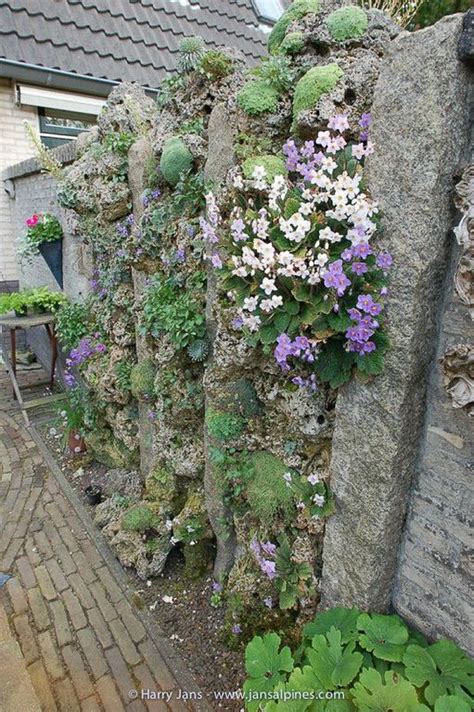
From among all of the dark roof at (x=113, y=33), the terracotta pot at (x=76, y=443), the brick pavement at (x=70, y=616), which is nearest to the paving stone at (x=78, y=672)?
the brick pavement at (x=70, y=616)

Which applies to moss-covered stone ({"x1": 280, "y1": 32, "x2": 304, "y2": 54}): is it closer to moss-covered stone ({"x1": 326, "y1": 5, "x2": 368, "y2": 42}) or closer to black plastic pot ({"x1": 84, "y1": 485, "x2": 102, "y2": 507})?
moss-covered stone ({"x1": 326, "y1": 5, "x2": 368, "y2": 42})

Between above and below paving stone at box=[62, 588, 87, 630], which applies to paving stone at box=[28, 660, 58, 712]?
below

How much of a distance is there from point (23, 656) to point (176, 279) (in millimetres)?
2587

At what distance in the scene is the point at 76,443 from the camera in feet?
15.9

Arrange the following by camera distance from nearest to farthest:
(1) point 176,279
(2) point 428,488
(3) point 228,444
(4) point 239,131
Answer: (2) point 428,488
(4) point 239,131
(3) point 228,444
(1) point 176,279

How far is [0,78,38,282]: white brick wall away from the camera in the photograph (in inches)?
249

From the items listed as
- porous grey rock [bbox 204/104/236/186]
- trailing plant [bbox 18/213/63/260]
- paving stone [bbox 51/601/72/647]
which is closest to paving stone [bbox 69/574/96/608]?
paving stone [bbox 51/601/72/647]

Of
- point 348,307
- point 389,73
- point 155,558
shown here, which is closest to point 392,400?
point 348,307

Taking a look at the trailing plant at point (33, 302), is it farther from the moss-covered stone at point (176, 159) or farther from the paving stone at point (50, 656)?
the paving stone at point (50, 656)

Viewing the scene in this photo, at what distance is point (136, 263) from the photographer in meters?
3.51

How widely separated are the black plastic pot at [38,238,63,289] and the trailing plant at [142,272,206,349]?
2781 mm

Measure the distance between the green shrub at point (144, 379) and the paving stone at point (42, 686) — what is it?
6.06 ft

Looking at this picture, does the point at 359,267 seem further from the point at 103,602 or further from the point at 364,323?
the point at 103,602

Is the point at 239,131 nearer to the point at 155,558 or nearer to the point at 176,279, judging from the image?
the point at 176,279
